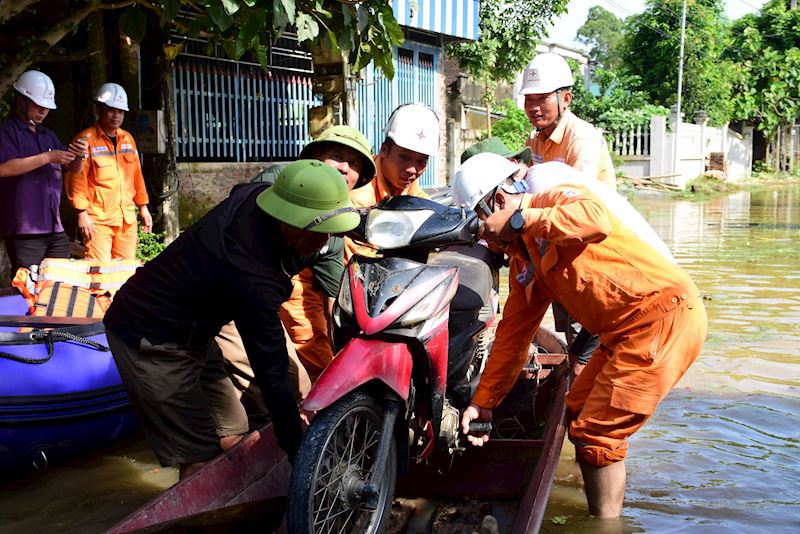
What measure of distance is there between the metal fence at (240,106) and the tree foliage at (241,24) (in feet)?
7.51

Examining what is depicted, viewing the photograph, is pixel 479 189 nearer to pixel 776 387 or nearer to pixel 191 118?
pixel 776 387

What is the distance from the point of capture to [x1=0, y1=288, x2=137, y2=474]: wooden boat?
403 centimetres

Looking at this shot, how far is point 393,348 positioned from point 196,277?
71cm

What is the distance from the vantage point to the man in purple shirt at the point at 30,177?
6039 millimetres

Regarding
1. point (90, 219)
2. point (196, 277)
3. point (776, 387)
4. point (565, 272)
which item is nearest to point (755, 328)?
point (776, 387)

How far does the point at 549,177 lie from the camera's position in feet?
11.0

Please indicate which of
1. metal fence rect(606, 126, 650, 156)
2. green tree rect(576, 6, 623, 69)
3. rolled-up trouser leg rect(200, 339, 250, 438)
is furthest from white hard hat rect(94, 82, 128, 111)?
green tree rect(576, 6, 623, 69)

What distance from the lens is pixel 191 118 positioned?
972cm

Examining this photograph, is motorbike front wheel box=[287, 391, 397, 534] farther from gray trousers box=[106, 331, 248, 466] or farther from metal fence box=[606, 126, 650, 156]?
metal fence box=[606, 126, 650, 156]

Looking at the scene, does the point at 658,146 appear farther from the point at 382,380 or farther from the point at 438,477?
the point at 382,380

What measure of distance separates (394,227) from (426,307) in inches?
13.9

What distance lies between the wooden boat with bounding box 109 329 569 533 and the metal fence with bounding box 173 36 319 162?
577cm

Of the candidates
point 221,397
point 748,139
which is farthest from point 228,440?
point 748,139

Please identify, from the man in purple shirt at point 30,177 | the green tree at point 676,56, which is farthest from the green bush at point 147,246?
the green tree at point 676,56
